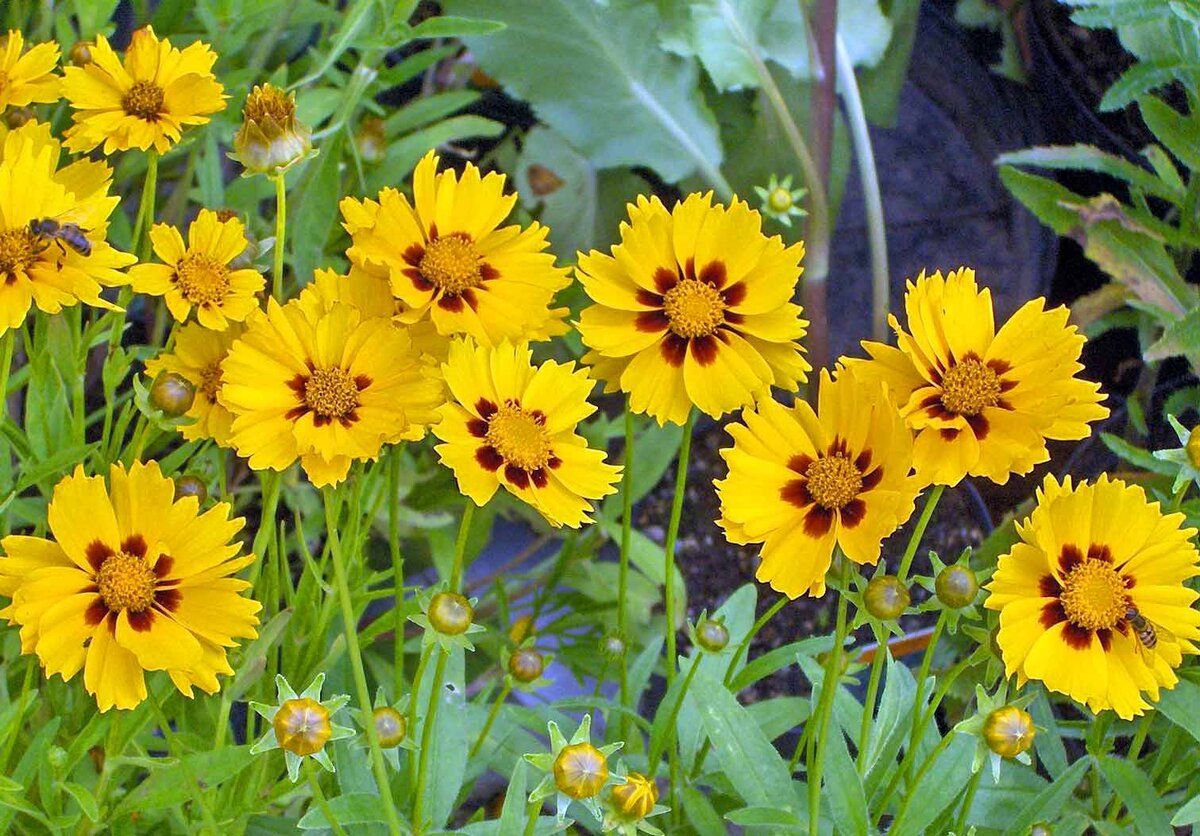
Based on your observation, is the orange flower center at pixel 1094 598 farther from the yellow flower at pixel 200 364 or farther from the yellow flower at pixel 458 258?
the yellow flower at pixel 200 364

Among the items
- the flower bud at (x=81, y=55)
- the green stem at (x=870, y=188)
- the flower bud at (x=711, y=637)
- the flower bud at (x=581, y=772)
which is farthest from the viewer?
the green stem at (x=870, y=188)

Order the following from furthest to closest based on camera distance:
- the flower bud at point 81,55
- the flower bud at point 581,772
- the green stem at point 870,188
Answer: the green stem at point 870,188
the flower bud at point 81,55
the flower bud at point 581,772

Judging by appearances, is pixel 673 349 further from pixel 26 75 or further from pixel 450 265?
pixel 26 75

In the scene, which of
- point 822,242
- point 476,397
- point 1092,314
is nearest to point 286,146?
point 476,397

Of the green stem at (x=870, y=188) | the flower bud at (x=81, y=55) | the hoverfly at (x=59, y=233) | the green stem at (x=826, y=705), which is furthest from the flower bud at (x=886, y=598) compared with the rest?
the green stem at (x=870, y=188)

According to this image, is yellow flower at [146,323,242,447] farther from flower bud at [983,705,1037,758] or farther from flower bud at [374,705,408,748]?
flower bud at [983,705,1037,758]

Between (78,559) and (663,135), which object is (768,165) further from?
(78,559)

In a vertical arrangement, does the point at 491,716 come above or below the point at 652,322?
below

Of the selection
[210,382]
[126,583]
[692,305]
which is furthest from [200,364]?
[692,305]
